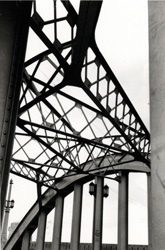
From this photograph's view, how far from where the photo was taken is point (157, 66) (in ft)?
12.7

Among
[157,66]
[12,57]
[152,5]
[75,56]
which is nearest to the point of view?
[157,66]

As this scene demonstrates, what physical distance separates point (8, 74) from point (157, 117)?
2.55 meters

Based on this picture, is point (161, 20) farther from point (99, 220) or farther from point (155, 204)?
point (99, 220)

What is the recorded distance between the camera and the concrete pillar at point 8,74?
16.4 feet

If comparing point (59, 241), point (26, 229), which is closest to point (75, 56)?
point (59, 241)

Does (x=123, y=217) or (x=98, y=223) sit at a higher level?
(x=123, y=217)

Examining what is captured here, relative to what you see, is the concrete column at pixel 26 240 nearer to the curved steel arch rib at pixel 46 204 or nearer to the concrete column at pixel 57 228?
the curved steel arch rib at pixel 46 204

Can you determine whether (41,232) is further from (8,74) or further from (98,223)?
(8,74)

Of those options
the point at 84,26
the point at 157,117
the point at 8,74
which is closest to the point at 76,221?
the point at 84,26

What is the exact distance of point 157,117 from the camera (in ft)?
12.2

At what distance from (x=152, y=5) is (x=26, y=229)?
27569mm

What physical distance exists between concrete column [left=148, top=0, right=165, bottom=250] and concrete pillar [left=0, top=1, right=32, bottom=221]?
7.32 ft

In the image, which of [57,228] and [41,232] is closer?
[57,228]

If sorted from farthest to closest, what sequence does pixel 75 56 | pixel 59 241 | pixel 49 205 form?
pixel 49 205
pixel 59 241
pixel 75 56
